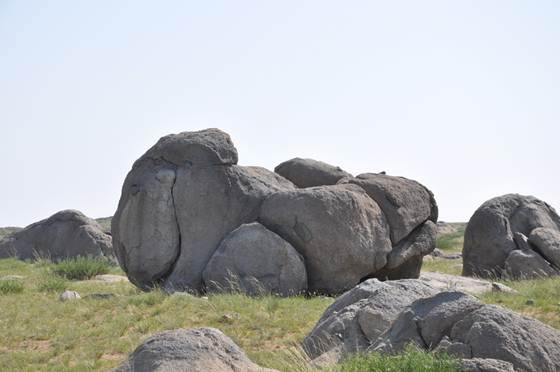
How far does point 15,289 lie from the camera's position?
57.7 feet

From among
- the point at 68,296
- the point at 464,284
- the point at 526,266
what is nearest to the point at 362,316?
the point at 68,296

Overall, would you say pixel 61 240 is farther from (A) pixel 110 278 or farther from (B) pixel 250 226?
(B) pixel 250 226

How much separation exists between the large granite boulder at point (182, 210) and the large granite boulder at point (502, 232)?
7.23 m

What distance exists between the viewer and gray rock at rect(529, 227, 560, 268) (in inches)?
810

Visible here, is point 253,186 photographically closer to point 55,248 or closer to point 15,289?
point 15,289

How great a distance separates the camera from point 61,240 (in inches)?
1153

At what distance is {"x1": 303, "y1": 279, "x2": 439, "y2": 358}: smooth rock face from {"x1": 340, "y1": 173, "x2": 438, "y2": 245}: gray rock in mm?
7108

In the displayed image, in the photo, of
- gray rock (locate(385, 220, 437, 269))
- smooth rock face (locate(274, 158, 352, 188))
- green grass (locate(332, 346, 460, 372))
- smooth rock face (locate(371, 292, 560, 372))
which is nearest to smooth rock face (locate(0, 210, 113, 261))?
smooth rock face (locate(274, 158, 352, 188))

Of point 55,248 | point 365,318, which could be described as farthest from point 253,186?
point 55,248

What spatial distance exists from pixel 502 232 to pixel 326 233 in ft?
23.5

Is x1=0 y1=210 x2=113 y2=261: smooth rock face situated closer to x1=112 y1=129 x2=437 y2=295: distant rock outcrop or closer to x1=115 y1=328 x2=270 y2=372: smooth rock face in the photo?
x1=112 y1=129 x2=437 y2=295: distant rock outcrop

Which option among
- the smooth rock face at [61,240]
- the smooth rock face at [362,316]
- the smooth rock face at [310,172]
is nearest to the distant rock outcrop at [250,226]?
the smooth rock face at [310,172]

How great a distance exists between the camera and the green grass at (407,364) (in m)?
6.64

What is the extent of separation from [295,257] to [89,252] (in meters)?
13.8
